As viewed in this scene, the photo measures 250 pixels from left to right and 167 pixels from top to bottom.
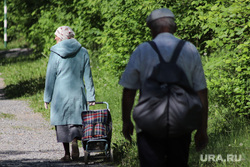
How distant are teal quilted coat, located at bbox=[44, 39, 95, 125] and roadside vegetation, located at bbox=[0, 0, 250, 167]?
860 mm

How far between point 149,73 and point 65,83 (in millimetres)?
4019

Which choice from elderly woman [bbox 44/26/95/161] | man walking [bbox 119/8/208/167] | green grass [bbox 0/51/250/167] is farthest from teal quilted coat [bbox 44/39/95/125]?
man walking [bbox 119/8/208/167]

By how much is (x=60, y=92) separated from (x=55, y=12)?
11719 mm

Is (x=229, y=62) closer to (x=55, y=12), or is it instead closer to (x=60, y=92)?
(x=60, y=92)

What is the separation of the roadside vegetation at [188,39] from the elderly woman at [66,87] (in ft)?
2.46

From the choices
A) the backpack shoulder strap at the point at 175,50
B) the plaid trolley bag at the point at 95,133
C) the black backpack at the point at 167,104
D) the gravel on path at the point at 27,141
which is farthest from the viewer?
the gravel on path at the point at 27,141

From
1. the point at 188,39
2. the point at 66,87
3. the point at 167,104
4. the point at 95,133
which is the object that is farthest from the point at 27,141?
the point at 167,104

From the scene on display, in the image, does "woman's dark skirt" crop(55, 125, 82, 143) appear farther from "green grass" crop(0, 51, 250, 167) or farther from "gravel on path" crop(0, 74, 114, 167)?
"green grass" crop(0, 51, 250, 167)

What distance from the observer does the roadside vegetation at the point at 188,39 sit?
6426mm

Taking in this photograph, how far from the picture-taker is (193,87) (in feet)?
11.2

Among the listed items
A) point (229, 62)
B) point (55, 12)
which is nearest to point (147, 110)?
point (229, 62)

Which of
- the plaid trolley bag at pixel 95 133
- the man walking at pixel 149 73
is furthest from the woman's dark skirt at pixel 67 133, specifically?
the man walking at pixel 149 73

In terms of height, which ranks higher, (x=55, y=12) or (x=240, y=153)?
(x=55, y=12)

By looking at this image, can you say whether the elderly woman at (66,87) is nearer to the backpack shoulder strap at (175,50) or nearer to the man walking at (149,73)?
the man walking at (149,73)
